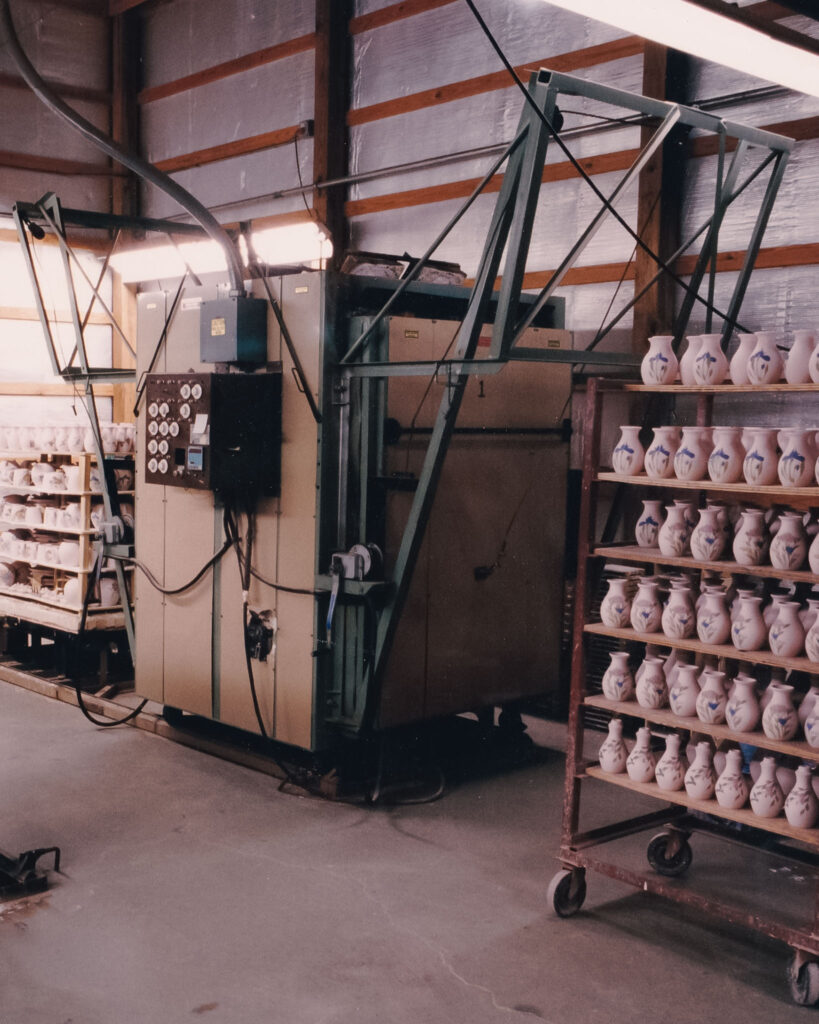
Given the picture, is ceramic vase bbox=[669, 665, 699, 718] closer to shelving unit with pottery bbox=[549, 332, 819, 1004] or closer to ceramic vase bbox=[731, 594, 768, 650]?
shelving unit with pottery bbox=[549, 332, 819, 1004]

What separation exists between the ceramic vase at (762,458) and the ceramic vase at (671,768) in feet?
3.10

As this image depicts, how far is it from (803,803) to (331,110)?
6275 millimetres

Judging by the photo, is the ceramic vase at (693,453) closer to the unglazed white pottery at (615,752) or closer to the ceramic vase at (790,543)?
the ceramic vase at (790,543)

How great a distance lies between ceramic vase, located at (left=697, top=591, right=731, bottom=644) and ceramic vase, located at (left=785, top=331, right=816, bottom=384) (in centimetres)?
76

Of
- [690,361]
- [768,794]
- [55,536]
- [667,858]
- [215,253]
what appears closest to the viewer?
[768,794]

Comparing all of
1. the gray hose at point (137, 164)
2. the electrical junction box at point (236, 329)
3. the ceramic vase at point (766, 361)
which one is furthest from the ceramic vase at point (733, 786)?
the gray hose at point (137, 164)

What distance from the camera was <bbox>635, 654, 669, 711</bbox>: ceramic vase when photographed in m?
3.87

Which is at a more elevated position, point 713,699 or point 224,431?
point 224,431

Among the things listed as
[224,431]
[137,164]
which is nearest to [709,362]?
[224,431]

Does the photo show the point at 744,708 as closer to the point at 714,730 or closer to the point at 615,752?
the point at 714,730

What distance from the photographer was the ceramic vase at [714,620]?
368 centimetres

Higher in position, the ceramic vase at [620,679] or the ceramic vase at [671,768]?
the ceramic vase at [620,679]

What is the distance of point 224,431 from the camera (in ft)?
16.5

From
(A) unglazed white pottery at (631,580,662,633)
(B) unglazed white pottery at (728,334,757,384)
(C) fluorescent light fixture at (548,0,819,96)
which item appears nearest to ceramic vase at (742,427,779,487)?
(B) unglazed white pottery at (728,334,757,384)
